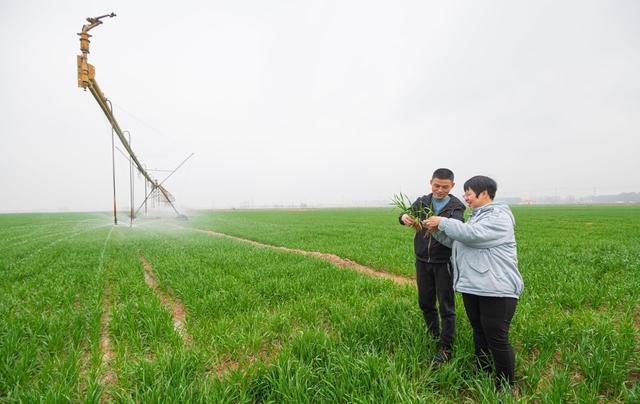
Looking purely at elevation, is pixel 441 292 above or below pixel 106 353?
above

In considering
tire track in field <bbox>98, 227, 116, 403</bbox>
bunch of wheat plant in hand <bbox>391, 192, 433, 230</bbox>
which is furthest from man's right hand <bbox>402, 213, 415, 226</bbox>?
tire track in field <bbox>98, 227, 116, 403</bbox>

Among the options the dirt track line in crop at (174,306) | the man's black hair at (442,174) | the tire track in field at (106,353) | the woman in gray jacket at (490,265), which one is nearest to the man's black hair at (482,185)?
the woman in gray jacket at (490,265)

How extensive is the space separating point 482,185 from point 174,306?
6135 mm

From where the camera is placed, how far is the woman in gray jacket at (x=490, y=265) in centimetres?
246

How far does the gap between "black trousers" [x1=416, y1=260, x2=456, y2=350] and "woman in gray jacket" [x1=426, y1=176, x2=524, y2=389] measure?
1.28 feet

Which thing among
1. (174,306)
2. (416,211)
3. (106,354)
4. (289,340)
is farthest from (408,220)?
(174,306)

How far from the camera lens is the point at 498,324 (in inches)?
99.0

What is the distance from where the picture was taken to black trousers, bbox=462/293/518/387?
2.49 m

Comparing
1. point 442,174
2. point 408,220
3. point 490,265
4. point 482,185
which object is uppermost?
point 442,174

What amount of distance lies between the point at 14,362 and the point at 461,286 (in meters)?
5.56

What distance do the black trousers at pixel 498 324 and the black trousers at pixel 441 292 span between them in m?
0.36

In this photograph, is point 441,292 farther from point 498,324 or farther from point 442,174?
point 442,174

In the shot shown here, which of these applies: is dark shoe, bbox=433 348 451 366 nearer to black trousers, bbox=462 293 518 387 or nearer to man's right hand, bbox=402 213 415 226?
black trousers, bbox=462 293 518 387

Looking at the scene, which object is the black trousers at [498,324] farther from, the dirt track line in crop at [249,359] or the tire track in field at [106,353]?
the tire track in field at [106,353]
